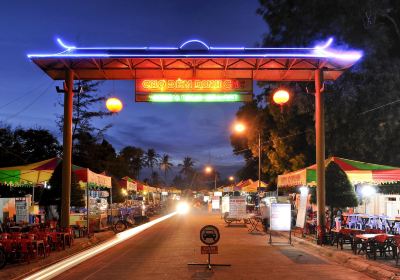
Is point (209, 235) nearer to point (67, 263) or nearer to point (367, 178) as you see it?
point (67, 263)

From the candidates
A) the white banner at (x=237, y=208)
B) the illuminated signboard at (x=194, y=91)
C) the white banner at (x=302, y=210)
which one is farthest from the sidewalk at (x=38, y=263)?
the white banner at (x=237, y=208)

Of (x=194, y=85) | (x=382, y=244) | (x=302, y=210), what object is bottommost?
(x=382, y=244)

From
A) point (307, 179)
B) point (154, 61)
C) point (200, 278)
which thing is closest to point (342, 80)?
point (307, 179)

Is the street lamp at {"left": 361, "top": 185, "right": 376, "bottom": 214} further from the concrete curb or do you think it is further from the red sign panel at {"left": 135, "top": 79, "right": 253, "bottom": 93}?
the red sign panel at {"left": 135, "top": 79, "right": 253, "bottom": 93}

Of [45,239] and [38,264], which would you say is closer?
[38,264]

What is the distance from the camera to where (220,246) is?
64.7ft

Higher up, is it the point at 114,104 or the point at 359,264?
the point at 114,104

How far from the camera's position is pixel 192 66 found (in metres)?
20.7

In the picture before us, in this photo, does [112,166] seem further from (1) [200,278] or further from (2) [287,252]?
(1) [200,278]

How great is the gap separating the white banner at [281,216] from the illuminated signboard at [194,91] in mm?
4774

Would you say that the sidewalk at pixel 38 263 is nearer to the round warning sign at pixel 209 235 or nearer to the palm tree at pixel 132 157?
the round warning sign at pixel 209 235

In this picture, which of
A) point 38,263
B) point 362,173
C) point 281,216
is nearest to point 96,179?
point 281,216

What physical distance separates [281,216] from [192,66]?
7268mm

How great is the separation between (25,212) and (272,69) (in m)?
12.5
